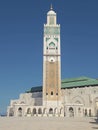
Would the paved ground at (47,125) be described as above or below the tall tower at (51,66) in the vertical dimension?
below

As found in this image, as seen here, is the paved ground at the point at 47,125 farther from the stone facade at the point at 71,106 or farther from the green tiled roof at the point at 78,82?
the green tiled roof at the point at 78,82

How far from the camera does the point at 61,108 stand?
6056 centimetres

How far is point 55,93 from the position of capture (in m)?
62.2

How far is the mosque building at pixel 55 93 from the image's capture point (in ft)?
198

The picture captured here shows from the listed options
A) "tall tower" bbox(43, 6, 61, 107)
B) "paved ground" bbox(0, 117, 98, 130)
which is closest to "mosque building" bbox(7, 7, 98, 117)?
"tall tower" bbox(43, 6, 61, 107)

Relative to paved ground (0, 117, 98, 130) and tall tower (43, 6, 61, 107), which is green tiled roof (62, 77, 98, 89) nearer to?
tall tower (43, 6, 61, 107)

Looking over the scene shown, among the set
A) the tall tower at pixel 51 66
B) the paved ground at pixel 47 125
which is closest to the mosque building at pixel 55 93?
the tall tower at pixel 51 66

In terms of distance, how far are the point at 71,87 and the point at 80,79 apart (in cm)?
614

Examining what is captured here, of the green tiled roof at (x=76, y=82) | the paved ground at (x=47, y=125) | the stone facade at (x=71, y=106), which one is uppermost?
the green tiled roof at (x=76, y=82)

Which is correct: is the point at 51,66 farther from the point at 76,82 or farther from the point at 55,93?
the point at 76,82

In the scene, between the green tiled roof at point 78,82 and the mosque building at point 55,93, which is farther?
the green tiled roof at point 78,82

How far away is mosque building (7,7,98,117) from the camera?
6047 centimetres

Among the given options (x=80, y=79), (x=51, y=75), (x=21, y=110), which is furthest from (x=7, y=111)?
(x=80, y=79)

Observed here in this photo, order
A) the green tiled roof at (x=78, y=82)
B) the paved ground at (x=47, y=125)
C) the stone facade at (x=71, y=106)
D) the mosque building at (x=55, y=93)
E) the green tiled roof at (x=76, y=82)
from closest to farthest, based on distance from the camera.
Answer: the paved ground at (x=47, y=125) → the stone facade at (x=71, y=106) → the mosque building at (x=55, y=93) → the green tiled roof at (x=78, y=82) → the green tiled roof at (x=76, y=82)
